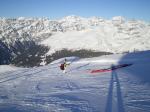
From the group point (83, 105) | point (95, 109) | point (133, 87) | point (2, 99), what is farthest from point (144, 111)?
point (2, 99)

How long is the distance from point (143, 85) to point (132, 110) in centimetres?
740

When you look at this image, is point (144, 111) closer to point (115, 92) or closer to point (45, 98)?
point (115, 92)

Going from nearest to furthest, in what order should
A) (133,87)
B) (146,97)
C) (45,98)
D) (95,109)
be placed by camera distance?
1. (95,109)
2. (146,97)
3. (45,98)
4. (133,87)

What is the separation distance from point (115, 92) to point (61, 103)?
4.58m

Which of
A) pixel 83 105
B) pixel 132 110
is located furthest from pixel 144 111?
pixel 83 105

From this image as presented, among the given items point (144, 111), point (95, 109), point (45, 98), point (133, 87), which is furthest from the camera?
point (133, 87)

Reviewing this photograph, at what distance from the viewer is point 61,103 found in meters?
15.8

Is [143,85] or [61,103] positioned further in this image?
[143,85]

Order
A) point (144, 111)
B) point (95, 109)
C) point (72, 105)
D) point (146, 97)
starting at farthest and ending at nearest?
1. point (146, 97)
2. point (72, 105)
3. point (95, 109)
4. point (144, 111)

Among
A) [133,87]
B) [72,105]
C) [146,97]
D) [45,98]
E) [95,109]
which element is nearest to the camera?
[95,109]

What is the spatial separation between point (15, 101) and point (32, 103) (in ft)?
5.39

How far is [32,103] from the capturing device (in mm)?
16078

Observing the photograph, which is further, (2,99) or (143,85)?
(143,85)

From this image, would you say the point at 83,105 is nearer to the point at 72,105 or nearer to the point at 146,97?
the point at 72,105
